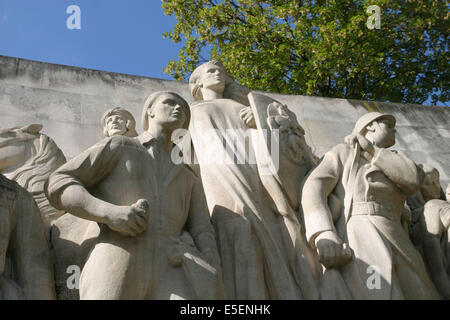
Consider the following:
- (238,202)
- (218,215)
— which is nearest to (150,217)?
(218,215)

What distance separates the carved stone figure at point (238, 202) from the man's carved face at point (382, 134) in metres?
1.30

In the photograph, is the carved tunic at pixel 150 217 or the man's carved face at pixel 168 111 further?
the man's carved face at pixel 168 111

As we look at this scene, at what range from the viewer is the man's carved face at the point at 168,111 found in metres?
6.38

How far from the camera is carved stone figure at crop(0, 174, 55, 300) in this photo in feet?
17.4

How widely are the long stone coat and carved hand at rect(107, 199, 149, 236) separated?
177cm

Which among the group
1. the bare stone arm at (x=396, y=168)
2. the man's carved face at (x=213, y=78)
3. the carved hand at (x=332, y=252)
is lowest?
the carved hand at (x=332, y=252)

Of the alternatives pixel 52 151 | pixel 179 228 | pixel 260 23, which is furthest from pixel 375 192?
pixel 260 23

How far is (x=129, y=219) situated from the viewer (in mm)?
5289

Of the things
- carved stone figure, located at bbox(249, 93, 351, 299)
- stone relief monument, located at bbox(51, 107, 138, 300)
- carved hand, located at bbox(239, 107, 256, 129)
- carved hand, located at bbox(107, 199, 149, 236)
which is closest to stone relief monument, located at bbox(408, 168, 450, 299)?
carved stone figure, located at bbox(249, 93, 351, 299)

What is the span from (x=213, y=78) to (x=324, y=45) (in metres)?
6.49

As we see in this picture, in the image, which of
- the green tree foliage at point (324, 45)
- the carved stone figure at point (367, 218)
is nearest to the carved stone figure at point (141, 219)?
the carved stone figure at point (367, 218)

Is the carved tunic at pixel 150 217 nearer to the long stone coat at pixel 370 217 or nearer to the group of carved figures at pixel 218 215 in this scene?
the group of carved figures at pixel 218 215

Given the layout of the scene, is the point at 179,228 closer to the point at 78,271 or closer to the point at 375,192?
the point at 78,271

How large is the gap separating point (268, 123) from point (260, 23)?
7.97m
